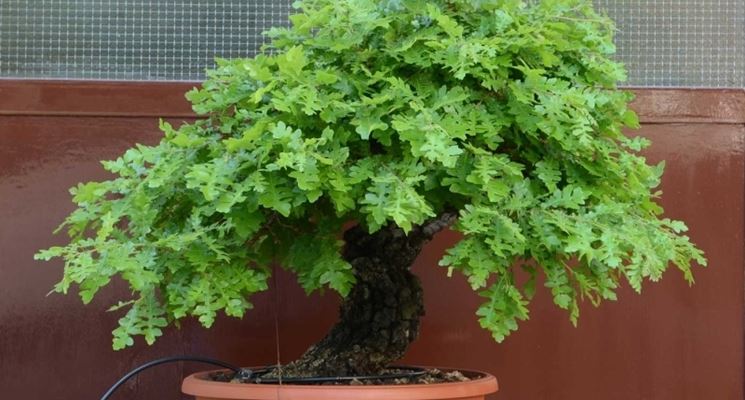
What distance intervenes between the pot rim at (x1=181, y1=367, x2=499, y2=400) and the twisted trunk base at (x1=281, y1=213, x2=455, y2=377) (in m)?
0.23

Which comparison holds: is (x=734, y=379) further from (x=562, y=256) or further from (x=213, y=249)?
(x=213, y=249)

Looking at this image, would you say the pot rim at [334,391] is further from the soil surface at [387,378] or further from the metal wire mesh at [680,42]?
the metal wire mesh at [680,42]

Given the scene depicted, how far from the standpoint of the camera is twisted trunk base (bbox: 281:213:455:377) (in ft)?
8.77

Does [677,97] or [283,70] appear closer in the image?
[283,70]

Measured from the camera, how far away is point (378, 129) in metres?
2.32

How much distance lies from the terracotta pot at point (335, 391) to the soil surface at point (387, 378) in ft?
0.43

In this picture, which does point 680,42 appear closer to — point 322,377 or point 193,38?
point 193,38

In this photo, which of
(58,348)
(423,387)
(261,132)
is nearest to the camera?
(261,132)

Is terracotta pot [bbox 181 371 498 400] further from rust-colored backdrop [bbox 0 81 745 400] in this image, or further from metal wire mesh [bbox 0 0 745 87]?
metal wire mesh [bbox 0 0 745 87]

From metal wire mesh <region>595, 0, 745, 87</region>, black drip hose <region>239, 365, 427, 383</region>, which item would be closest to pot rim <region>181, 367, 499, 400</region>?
black drip hose <region>239, 365, 427, 383</region>

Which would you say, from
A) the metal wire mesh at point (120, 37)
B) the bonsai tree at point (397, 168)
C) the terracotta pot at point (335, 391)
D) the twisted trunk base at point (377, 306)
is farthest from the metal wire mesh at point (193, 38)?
the terracotta pot at point (335, 391)

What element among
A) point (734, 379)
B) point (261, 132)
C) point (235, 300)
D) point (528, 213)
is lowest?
point (734, 379)

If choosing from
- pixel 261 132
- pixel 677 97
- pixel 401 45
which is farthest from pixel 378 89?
pixel 677 97

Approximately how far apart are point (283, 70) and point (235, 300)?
1.56ft
